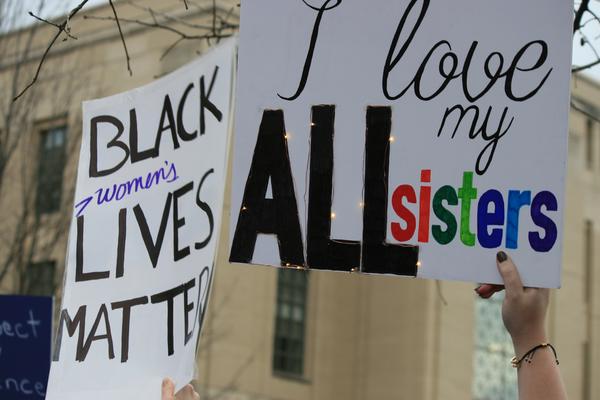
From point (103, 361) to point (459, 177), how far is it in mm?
2237

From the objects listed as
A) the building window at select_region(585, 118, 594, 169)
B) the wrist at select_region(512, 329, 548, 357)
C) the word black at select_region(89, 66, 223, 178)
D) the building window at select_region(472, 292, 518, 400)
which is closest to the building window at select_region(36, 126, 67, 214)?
the building window at select_region(472, 292, 518, 400)

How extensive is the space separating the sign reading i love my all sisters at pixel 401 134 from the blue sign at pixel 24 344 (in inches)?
160

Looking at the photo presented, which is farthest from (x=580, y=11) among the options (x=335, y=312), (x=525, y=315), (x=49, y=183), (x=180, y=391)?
(x=335, y=312)

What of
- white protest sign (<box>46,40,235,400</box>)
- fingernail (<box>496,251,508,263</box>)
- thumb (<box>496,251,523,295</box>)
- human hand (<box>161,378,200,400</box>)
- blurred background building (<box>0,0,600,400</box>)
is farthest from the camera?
blurred background building (<box>0,0,600,400</box>)

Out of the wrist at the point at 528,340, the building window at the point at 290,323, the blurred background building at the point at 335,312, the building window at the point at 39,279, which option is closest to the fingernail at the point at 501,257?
the wrist at the point at 528,340

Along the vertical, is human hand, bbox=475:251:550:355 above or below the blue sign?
above

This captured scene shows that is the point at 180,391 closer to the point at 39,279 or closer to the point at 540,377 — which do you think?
the point at 540,377

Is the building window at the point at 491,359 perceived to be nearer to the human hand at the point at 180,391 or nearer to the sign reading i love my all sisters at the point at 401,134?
the human hand at the point at 180,391

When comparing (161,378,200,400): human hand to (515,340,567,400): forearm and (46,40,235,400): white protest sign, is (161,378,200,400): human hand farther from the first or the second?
(515,340,567,400): forearm

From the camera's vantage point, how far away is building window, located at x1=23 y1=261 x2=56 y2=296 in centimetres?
1955

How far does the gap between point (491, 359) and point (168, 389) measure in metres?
30.9

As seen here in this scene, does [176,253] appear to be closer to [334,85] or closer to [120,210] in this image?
[120,210]

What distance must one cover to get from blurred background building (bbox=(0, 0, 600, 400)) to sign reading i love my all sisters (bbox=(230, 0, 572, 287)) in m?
20.5

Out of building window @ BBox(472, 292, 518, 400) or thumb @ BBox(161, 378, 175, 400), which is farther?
building window @ BBox(472, 292, 518, 400)
